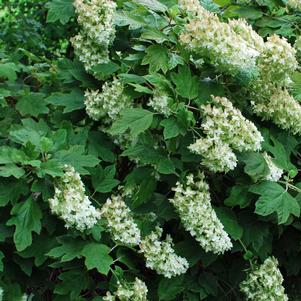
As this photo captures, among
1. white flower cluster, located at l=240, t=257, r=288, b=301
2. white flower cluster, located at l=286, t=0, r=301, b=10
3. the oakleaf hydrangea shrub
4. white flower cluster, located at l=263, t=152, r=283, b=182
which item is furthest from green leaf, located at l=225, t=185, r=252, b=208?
white flower cluster, located at l=286, t=0, r=301, b=10

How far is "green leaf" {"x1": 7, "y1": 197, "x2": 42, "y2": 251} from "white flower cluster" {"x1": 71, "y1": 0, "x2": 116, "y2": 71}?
2.81 feet

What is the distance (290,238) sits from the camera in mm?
3271

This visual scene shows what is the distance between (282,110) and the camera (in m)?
3.09

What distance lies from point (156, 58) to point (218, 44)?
319 millimetres

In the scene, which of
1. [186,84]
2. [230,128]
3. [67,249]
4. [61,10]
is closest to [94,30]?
[61,10]

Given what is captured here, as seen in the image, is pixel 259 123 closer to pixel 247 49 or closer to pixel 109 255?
pixel 247 49

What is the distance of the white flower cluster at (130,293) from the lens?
2721mm

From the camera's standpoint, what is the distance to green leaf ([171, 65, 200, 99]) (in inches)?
114

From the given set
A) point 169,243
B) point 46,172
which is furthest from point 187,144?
point 46,172

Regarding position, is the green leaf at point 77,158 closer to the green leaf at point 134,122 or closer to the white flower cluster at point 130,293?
the green leaf at point 134,122

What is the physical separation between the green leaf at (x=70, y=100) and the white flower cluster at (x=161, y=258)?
83 centimetres

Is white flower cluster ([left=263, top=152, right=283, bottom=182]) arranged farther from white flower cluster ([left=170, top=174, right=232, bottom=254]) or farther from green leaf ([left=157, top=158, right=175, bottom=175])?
green leaf ([left=157, top=158, right=175, bottom=175])

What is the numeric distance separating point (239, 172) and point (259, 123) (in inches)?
15.4

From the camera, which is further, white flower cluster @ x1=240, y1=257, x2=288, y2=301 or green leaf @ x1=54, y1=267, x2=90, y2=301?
white flower cluster @ x1=240, y1=257, x2=288, y2=301
